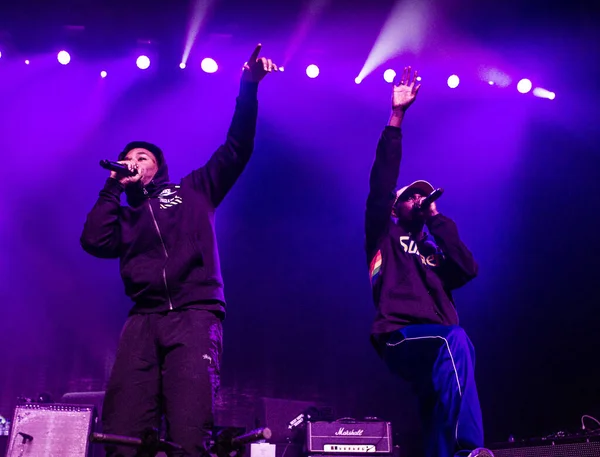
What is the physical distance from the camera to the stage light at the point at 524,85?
22.1ft

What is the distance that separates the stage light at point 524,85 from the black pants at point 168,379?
533cm

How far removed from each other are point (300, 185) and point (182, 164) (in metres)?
1.40

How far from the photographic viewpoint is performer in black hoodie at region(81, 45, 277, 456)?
2496 millimetres

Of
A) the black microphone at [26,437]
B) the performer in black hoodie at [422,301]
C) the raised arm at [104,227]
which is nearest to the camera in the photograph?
the performer in black hoodie at [422,301]

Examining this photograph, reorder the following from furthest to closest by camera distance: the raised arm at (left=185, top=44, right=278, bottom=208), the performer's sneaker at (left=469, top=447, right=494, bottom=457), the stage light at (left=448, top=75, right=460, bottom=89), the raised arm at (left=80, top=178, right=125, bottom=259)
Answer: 1. the stage light at (left=448, top=75, right=460, bottom=89)
2. the raised arm at (left=185, top=44, right=278, bottom=208)
3. the raised arm at (left=80, top=178, right=125, bottom=259)
4. the performer's sneaker at (left=469, top=447, right=494, bottom=457)

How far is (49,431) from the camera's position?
16.5 ft

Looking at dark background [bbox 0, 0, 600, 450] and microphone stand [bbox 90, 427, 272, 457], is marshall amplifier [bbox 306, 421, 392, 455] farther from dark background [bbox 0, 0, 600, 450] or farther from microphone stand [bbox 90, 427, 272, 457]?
microphone stand [bbox 90, 427, 272, 457]

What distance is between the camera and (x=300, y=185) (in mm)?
7117

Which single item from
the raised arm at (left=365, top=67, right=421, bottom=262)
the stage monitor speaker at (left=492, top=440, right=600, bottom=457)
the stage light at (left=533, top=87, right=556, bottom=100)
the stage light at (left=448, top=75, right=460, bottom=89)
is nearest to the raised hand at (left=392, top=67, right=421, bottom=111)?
the raised arm at (left=365, top=67, right=421, bottom=262)

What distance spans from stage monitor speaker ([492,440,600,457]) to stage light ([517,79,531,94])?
4.23 m

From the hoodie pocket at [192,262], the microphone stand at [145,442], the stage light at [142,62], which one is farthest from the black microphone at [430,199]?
the stage light at [142,62]

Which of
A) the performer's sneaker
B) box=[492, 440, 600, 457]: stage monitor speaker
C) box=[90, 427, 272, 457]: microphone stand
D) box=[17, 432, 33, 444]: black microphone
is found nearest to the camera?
box=[90, 427, 272, 457]: microphone stand

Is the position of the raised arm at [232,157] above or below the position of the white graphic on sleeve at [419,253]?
above

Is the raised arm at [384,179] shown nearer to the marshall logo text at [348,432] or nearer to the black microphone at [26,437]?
the marshall logo text at [348,432]
